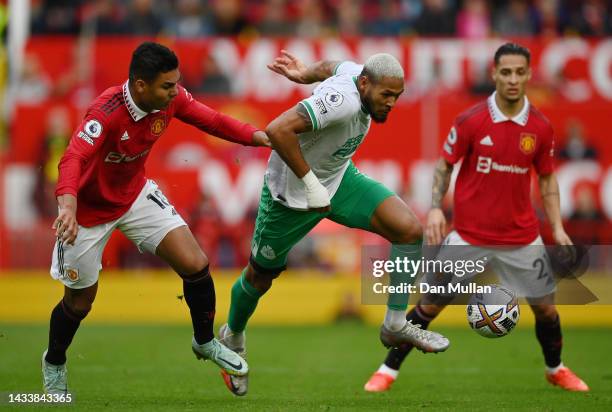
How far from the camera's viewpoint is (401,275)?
923 cm

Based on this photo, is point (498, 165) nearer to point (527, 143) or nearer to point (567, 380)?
point (527, 143)

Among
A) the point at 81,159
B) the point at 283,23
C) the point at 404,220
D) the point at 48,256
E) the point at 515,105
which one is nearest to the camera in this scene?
the point at 81,159

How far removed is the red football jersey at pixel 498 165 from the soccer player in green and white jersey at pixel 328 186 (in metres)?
0.94

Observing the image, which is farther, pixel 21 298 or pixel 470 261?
pixel 21 298

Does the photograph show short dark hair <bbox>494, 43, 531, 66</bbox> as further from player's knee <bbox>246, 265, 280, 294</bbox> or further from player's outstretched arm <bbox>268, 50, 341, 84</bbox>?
player's knee <bbox>246, 265, 280, 294</bbox>

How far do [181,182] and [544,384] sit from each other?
903 cm

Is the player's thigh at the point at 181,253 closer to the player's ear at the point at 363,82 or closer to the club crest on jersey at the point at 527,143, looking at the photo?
the player's ear at the point at 363,82

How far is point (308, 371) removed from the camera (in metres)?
11.6

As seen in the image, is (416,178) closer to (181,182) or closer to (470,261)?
(181,182)

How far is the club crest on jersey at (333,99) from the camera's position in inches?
337

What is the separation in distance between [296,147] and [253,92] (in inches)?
432

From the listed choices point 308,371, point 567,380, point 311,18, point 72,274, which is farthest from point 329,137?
point 311,18

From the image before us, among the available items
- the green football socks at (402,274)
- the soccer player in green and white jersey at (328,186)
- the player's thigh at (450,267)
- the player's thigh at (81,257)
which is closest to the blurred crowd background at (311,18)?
the player's thigh at (450,267)

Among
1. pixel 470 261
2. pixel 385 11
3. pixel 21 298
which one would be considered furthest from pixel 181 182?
pixel 470 261
